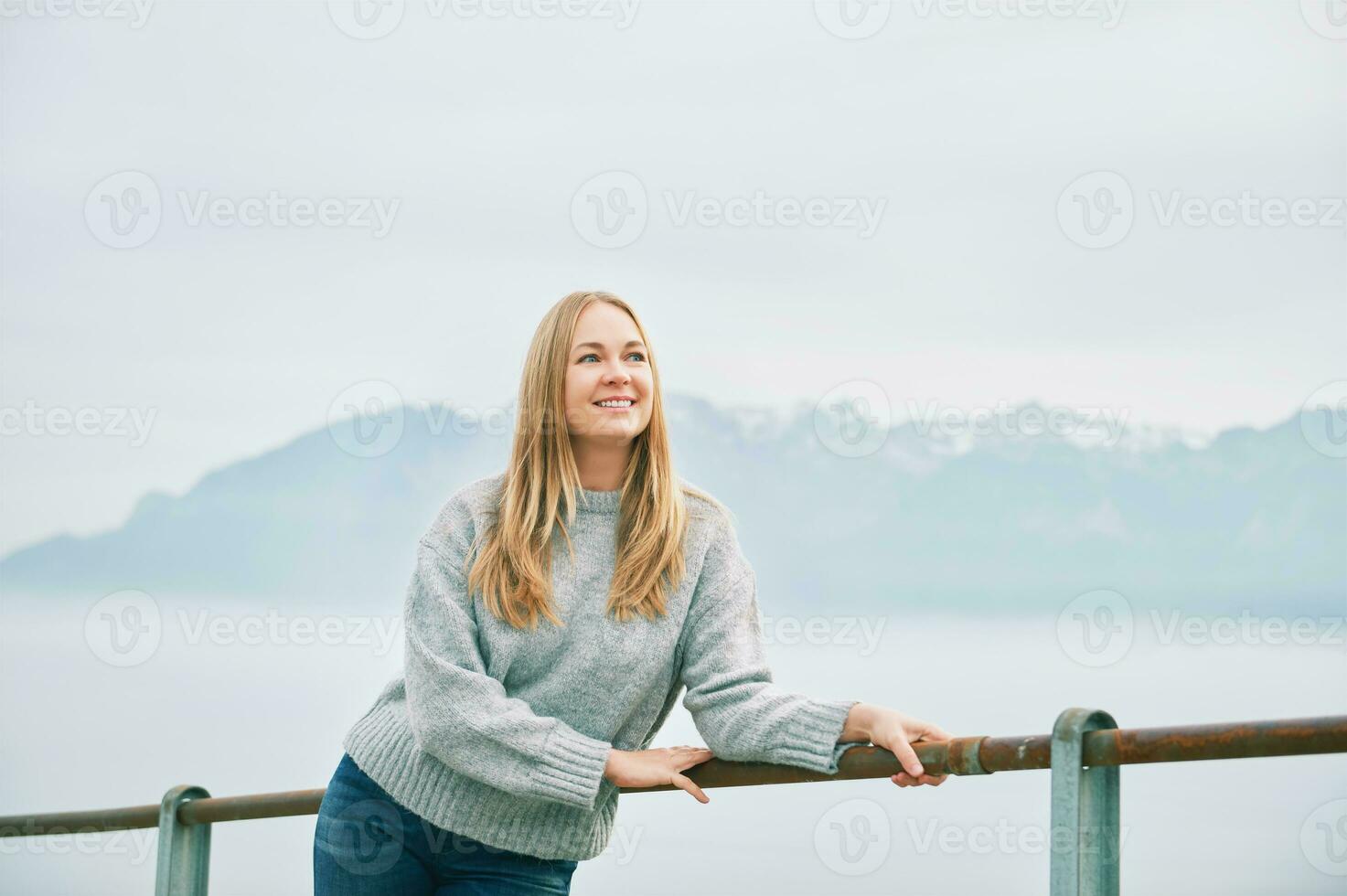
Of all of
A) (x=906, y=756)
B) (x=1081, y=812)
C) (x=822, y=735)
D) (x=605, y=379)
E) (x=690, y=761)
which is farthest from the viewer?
(x=605, y=379)

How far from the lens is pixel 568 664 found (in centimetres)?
188

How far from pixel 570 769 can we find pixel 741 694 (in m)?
0.23

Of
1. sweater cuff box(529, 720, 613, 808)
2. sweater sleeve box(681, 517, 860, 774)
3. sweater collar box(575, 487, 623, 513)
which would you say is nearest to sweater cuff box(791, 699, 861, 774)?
sweater sleeve box(681, 517, 860, 774)

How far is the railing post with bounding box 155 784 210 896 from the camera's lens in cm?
242

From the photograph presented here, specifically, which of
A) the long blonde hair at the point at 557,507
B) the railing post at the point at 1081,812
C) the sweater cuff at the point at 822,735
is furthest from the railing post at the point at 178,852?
the railing post at the point at 1081,812

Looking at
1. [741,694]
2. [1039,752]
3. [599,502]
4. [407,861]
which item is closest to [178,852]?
[407,861]

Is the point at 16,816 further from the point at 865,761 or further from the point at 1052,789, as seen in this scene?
the point at 1052,789

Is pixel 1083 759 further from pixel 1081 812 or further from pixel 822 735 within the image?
pixel 822 735

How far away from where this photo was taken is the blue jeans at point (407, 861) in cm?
187

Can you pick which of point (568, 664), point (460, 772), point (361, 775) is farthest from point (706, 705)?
point (361, 775)

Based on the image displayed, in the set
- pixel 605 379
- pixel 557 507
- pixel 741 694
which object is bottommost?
pixel 741 694

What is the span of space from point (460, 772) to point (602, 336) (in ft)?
1.93

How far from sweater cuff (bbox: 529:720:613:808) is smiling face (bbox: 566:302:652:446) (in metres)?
0.40

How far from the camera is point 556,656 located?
1883 millimetres
